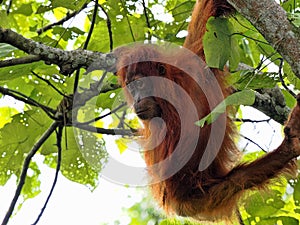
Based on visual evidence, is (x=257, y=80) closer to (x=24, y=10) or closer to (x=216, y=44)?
(x=216, y=44)

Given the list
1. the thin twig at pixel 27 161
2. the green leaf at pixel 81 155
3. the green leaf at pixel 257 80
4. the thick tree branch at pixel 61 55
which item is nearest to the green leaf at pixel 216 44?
the green leaf at pixel 257 80

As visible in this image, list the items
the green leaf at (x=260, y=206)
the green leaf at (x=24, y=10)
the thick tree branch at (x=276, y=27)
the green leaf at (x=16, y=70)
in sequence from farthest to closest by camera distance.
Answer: the green leaf at (x=24, y=10) → the green leaf at (x=260, y=206) → the green leaf at (x=16, y=70) → the thick tree branch at (x=276, y=27)

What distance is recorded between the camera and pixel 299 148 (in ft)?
10.1

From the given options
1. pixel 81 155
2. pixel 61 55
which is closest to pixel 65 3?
pixel 61 55

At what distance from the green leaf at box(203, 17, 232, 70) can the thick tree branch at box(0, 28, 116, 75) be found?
100 cm

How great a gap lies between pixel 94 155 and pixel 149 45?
104cm

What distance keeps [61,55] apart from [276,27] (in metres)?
1.42

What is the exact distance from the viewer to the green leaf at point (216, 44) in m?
2.80

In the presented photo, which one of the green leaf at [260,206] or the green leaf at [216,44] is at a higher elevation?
the green leaf at [216,44]

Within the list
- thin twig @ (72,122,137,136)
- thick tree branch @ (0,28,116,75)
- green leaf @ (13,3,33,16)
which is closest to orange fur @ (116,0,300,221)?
thick tree branch @ (0,28,116,75)

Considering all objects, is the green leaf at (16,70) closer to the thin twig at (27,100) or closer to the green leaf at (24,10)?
the thin twig at (27,100)

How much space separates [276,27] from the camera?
2.53 metres

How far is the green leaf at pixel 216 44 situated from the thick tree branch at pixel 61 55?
1.00m

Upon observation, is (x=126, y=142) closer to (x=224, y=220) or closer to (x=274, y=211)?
(x=224, y=220)
